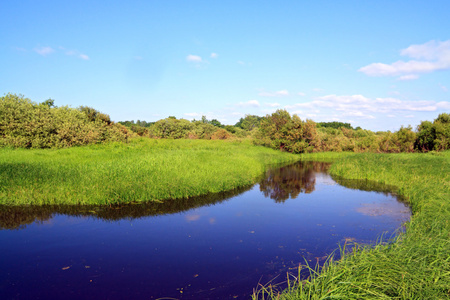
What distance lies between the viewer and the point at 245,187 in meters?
20.9

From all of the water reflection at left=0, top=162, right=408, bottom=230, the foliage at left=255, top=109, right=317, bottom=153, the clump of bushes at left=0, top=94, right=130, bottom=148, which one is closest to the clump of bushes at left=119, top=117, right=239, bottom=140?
the foliage at left=255, top=109, right=317, bottom=153

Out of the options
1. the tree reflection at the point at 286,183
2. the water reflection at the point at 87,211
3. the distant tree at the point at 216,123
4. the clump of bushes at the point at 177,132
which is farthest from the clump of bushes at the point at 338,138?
the distant tree at the point at 216,123

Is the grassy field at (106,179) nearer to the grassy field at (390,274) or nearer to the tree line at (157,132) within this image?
the tree line at (157,132)

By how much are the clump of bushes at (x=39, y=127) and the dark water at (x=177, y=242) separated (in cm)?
1595

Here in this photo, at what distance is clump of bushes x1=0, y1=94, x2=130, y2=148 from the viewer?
2661 centimetres

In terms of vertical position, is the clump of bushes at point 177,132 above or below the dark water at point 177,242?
above

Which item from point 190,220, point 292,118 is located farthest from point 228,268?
point 292,118

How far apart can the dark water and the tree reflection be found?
1.71 m

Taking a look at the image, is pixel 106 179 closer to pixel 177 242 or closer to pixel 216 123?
pixel 177 242

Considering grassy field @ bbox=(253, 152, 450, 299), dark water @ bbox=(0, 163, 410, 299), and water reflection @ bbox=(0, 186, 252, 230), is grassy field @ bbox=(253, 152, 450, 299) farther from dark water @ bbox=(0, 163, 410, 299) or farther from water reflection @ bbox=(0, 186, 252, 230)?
water reflection @ bbox=(0, 186, 252, 230)

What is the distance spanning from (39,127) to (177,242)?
78.2ft

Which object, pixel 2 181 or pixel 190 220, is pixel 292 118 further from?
pixel 2 181

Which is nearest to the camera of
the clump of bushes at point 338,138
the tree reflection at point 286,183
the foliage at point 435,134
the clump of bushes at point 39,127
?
the tree reflection at point 286,183

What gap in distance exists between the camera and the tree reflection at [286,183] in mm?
19391
